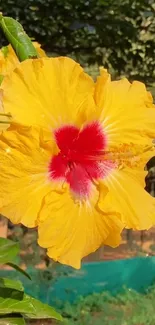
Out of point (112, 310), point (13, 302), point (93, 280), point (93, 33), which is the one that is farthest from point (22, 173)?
point (93, 33)

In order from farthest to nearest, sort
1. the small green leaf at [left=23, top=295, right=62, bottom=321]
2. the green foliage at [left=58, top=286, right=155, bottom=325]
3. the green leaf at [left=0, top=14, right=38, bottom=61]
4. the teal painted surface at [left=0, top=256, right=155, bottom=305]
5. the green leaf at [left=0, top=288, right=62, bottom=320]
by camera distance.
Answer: the teal painted surface at [left=0, top=256, right=155, bottom=305] < the green foliage at [left=58, top=286, right=155, bottom=325] < the small green leaf at [left=23, top=295, right=62, bottom=321] < the green leaf at [left=0, top=288, right=62, bottom=320] < the green leaf at [left=0, top=14, right=38, bottom=61]

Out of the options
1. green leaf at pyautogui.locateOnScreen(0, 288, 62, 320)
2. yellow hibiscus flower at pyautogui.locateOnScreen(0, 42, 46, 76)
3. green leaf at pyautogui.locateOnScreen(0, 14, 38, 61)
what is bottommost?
green leaf at pyautogui.locateOnScreen(0, 288, 62, 320)

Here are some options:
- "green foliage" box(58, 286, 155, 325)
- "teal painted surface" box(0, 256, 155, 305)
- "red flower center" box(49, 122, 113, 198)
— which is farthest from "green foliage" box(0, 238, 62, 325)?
"teal painted surface" box(0, 256, 155, 305)

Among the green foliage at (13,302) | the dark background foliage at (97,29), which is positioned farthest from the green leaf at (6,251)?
the dark background foliage at (97,29)

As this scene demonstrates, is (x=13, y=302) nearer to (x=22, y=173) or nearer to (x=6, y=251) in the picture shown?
(x=6, y=251)

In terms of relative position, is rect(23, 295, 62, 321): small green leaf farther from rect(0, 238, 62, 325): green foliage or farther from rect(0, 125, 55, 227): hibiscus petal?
rect(0, 125, 55, 227): hibiscus petal

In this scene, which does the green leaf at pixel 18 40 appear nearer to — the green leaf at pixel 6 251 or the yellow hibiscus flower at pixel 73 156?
the yellow hibiscus flower at pixel 73 156

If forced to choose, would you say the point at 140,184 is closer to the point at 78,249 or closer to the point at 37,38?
the point at 78,249
